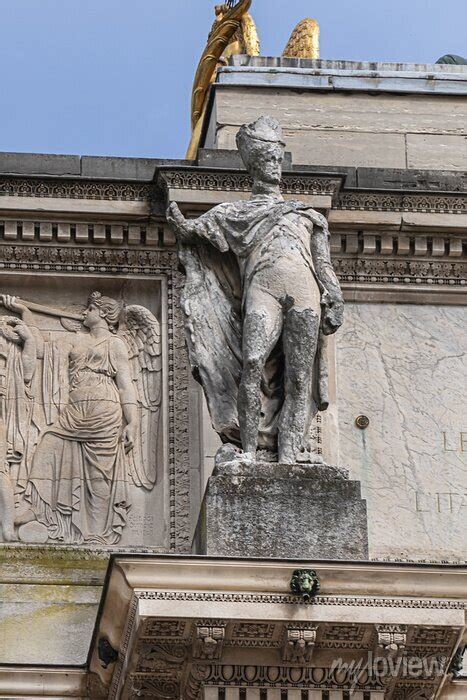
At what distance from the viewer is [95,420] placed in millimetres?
21641

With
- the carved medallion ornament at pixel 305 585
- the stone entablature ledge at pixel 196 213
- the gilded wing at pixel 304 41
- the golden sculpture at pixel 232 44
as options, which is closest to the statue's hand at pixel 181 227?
the stone entablature ledge at pixel 196 213

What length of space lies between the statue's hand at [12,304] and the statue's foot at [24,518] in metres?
1.62

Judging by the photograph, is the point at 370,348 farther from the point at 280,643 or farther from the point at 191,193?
the point at 280,643

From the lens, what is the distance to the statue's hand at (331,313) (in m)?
20.4

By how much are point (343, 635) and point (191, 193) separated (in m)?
4.49

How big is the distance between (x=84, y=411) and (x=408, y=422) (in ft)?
7.75

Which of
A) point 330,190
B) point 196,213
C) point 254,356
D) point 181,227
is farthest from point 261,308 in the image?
point 330,190

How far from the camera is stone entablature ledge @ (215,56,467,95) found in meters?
23.8

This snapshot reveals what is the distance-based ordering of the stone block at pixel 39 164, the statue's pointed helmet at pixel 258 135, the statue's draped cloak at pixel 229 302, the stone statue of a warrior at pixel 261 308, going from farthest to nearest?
the stone block at pixel 39 164 < the statue's pointed helmet at pixel 258 135 < the statue's draped cloak at pixel 229 302 < the stone statue of a warrior at pixel 261 308

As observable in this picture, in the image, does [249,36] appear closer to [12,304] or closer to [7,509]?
[12,304]

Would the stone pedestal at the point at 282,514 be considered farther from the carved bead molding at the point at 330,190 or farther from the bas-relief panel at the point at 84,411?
the carved bead molding at the point at 330,190

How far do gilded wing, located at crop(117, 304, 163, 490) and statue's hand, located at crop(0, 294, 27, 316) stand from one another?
28.7 inches

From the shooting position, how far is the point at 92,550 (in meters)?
21.1

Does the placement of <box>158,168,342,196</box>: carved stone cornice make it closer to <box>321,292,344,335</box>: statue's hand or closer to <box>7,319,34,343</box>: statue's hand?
<box>7,319,34,343</box>: statue's hand
